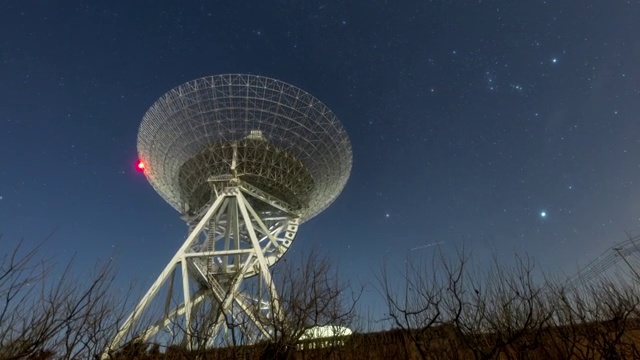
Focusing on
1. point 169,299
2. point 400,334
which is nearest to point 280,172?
point 169,299

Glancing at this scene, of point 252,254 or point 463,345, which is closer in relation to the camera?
point 463,345

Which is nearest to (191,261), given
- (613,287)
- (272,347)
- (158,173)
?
(158,173)

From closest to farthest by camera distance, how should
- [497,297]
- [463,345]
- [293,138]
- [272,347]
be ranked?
[272,347] → [463,345] → [497,297] → [293,138]

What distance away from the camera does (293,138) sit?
77.8 feet

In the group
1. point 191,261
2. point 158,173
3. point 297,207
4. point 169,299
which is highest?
point 158,173

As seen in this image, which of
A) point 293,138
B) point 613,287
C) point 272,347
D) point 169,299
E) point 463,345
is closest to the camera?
point 272,347

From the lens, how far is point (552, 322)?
41.8 ft

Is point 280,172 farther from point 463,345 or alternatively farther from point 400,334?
point 463,345

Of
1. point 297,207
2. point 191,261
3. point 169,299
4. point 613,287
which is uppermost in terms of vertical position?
point 297,207

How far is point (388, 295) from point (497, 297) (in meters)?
3.95

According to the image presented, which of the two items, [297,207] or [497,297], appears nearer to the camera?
[497,297]

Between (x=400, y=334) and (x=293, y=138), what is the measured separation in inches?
554

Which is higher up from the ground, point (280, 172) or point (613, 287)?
point (280, 172)

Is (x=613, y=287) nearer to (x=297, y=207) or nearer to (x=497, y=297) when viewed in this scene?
(x=497, y=297)
